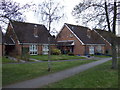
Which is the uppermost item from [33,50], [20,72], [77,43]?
[77,43]

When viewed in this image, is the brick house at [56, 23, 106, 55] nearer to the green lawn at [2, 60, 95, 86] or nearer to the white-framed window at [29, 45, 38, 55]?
the white-framed window at [29, 45, 38, 55]

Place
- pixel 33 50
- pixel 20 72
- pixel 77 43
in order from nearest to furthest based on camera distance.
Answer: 1. pixel 20 72
2. pixel 33 50
3. pixel 77 43

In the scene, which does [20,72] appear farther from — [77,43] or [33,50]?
[77,43]

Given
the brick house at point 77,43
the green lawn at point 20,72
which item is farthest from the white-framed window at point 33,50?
the green lawn at point 20,72

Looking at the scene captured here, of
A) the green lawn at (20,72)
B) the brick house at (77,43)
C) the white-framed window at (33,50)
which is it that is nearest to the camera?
the green lawn at (20,72)

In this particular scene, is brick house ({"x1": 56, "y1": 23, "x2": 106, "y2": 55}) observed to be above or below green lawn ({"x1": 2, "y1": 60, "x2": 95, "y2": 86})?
above

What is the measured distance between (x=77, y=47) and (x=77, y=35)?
2.84 metres

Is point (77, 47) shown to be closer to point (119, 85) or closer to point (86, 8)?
point (86, 8)

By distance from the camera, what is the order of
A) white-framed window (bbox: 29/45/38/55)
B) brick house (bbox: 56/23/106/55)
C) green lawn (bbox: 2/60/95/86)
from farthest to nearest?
brick house (bbox: 56/23/106/55) < white-framed window (bbox: 29/45/38/55) < green lawn (bbox: 2/60/95/86)

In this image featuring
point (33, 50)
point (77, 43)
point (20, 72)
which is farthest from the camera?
point (77, 43)

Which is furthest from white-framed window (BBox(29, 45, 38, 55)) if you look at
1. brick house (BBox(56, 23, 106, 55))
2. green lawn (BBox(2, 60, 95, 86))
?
green lawn (BBox(2, 60, 95, 86))

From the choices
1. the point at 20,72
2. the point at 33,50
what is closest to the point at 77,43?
the point at 33,50

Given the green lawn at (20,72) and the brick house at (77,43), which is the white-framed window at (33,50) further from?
the green lawn at (20,72)

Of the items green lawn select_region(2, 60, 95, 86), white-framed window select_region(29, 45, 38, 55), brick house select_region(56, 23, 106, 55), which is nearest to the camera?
green lawn select_region(2, 60, 95, 86)
